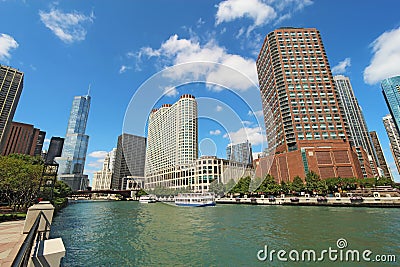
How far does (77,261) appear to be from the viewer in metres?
11.4

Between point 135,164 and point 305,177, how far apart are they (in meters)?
69.4

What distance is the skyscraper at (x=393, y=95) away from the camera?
136125 millimetres

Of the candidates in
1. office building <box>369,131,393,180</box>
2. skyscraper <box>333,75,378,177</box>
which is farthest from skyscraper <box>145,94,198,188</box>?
office building <box>369,131,393,180</box>

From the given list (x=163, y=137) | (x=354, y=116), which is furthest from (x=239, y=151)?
(x=354, y=116)

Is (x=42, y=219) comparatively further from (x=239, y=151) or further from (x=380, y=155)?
(x=380, y=155)

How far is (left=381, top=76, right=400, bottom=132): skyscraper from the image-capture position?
136125 millimetres

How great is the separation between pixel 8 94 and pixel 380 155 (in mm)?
265868

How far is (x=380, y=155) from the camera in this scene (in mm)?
168125

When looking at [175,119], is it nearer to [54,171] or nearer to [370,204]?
[54,171]

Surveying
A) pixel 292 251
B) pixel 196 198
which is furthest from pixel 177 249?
pixel 196 198

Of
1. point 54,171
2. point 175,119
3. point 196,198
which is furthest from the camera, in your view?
point 196,198

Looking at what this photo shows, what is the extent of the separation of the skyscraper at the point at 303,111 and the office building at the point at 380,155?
129m

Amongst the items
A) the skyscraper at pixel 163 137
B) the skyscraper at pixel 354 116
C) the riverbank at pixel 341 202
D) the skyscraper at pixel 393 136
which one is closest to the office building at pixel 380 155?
the skyscraper at pixel 354 116

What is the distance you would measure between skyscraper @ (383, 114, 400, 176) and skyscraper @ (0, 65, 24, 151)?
250 meters
